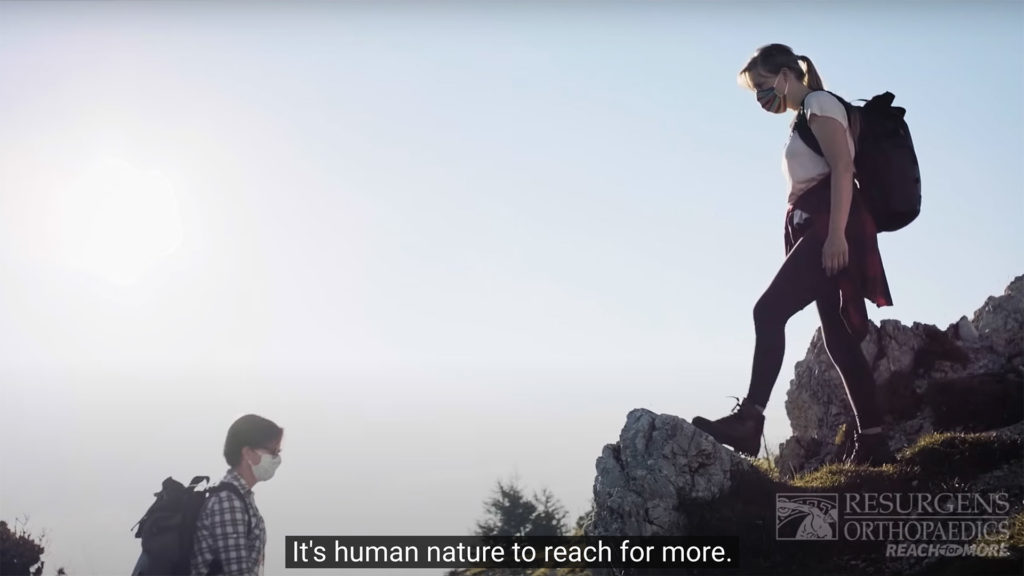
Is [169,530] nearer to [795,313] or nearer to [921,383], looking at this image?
[795,313]

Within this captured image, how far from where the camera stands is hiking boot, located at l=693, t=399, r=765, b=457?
1166 cm

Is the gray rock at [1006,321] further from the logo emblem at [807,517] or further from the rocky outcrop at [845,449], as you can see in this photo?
the logo emblem at [807,517]

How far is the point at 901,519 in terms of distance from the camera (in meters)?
10.6

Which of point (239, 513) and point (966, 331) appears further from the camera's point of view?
point (966, 331)

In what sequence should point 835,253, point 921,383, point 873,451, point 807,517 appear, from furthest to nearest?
point 921,383
point 873,451
point 835,253
point 807,517

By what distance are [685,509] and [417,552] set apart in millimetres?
2902

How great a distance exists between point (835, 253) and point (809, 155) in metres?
→ 1.19

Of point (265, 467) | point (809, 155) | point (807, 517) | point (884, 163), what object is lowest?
point (807, 517)

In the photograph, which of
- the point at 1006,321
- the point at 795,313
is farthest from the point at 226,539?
the point at 1006,321

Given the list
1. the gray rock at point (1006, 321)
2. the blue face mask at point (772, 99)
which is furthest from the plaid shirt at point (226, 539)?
the gray rock at point (1006, 321)

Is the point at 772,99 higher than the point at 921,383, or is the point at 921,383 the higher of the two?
the point at 772,99

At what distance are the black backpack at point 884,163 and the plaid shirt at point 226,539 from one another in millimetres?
7143

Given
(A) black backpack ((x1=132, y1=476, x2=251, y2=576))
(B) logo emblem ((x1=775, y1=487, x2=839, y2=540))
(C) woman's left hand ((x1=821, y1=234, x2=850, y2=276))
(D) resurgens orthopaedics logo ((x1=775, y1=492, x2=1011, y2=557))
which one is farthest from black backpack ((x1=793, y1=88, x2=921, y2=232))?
(A) black backpack ((x1=132, y1=476, x2=251, y2=576))

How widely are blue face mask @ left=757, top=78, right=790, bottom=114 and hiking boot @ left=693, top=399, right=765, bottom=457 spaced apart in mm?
3340
